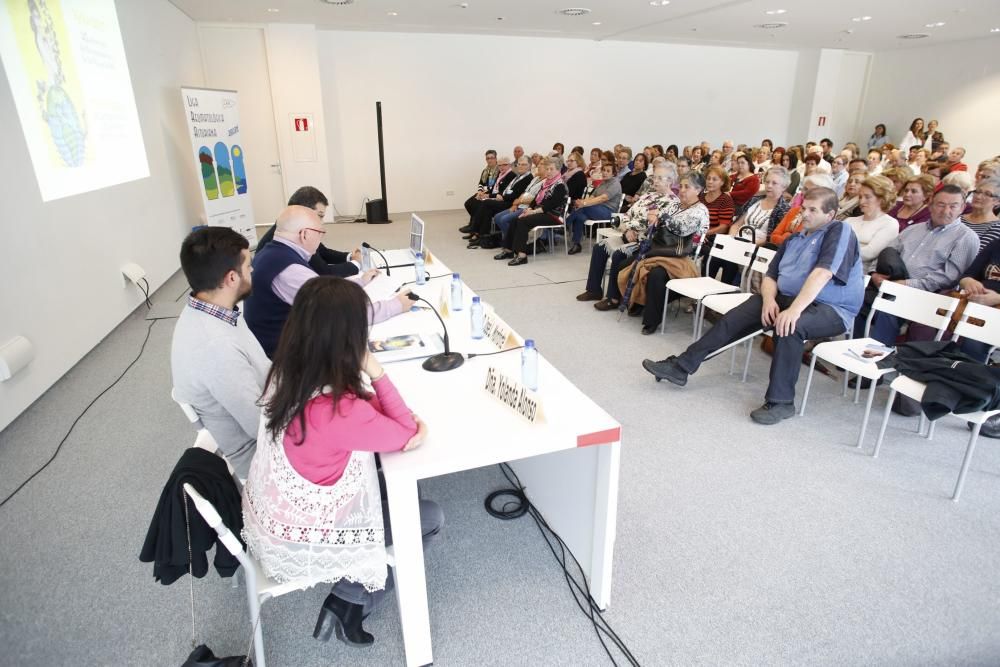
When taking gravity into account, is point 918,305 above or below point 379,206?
above

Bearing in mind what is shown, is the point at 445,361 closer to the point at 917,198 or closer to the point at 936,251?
the point at 936,251

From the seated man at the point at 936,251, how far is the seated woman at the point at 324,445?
3171 mm

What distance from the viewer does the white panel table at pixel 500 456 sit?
137 centimetres

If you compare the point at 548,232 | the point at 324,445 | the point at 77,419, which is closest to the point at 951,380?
the point at 324,445

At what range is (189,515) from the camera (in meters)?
1.25

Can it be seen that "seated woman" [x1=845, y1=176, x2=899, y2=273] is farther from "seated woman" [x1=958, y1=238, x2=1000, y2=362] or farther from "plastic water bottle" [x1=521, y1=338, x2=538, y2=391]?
"plastic water bottle" [x1=521, y1=338, x2=538, y2=391]

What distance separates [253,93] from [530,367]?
26.6ft

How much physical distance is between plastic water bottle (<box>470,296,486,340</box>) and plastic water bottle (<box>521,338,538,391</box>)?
1.43 ft

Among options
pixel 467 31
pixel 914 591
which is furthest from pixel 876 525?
pixel 467 31

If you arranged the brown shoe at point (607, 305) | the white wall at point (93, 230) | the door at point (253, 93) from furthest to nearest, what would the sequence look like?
the door at point (253, 93) < the brown shoe at point (607, 305) < the white wall at point (93, 230)

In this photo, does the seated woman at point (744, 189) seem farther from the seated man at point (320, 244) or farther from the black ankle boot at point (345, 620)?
the black ankle boot at point (345, 620)

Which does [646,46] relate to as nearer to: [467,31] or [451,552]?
[467,31]

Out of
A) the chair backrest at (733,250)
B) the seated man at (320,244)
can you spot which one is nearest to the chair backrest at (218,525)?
the seated man at (320,244)

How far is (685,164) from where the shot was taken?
7.03 metres
